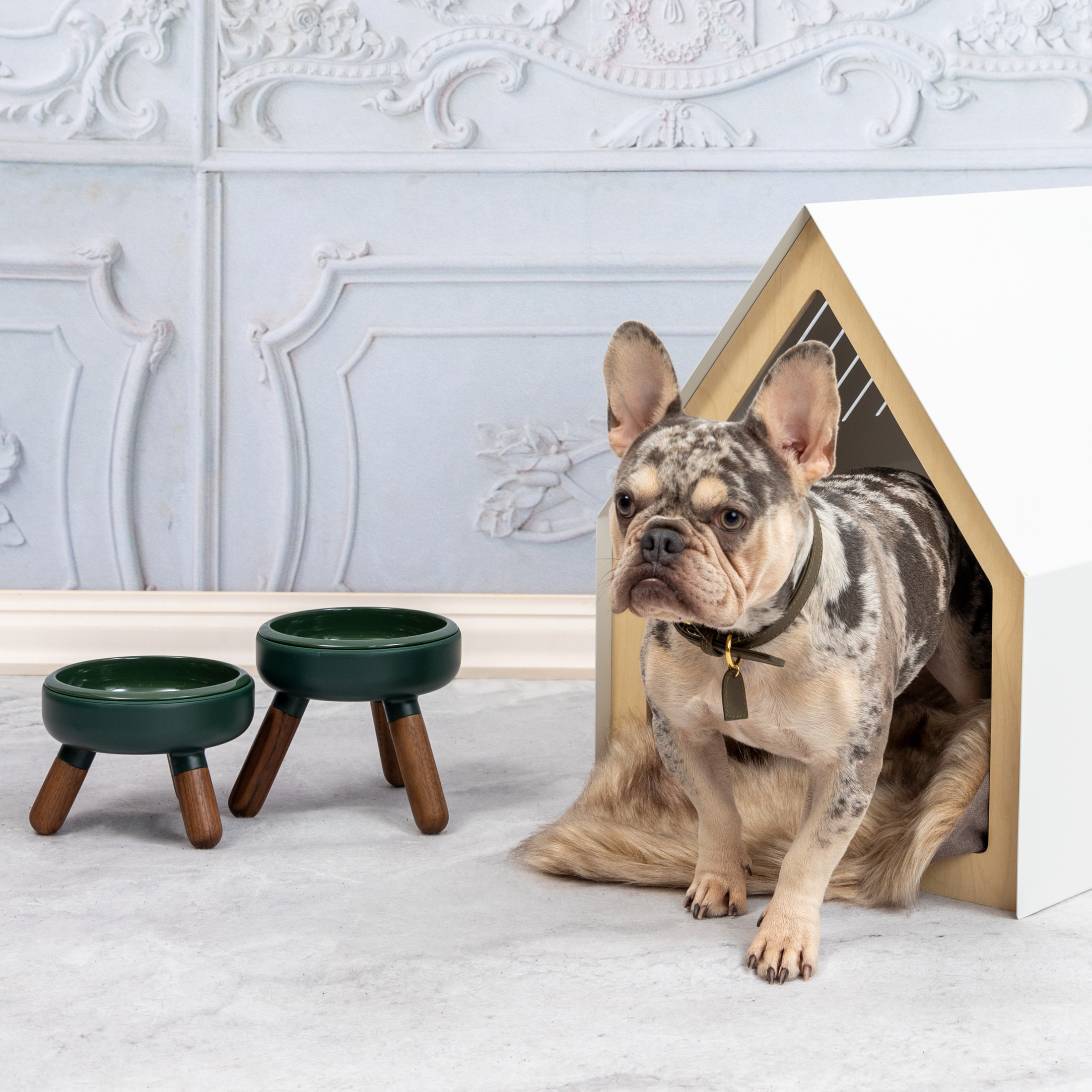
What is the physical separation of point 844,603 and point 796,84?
168cm

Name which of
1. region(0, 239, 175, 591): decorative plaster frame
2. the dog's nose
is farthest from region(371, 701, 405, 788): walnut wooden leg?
region(0, 239, 175, 591): decorative plaster frame

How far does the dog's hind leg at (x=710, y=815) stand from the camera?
1.58m

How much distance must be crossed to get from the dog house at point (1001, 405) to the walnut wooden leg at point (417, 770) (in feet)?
1.48

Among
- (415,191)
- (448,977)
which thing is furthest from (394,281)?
(448,977)

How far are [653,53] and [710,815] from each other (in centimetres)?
186

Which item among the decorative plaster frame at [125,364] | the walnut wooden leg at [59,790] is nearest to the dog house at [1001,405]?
the walnut wooden leg at [59,790]

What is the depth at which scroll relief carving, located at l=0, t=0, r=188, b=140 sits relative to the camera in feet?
9.00

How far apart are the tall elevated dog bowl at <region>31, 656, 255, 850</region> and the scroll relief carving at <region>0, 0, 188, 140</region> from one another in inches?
56.7

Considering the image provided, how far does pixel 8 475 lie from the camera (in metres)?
2.88

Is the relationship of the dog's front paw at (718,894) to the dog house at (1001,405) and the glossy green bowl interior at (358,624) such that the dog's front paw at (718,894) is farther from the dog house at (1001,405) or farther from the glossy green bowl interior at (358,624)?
the glossy green bowl interior at (358,624)

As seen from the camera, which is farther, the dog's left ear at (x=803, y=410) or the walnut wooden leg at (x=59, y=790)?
the walnut wooden leg at (x=59, y=790)

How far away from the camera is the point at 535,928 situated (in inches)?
61.2

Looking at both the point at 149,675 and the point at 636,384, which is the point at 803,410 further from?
the point at 149,675

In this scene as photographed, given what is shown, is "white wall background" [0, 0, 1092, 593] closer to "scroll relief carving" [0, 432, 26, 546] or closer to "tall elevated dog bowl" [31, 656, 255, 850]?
"scroll relief carving" [0, 432, 26, 546]
